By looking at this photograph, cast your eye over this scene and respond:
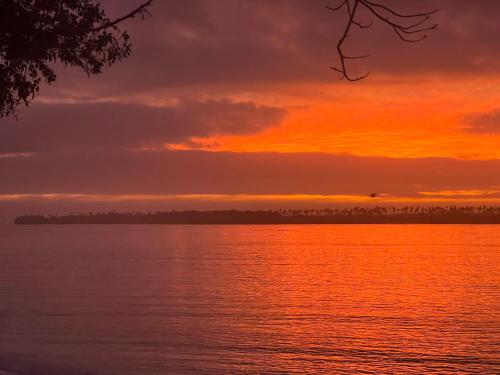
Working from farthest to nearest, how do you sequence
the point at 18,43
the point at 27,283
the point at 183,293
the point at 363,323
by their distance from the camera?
the point at 27,283
the point at 183,293
the point at 363,323
the point at 18,43

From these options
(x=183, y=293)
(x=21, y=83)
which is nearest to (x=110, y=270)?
(x=183, y=293)

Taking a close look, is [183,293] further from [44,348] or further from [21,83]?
[21,83]

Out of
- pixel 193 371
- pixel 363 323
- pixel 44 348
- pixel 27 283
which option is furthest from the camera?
pixel 27 283

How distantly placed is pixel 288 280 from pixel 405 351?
143 feet

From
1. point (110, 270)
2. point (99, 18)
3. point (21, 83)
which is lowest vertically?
point (110, 270)

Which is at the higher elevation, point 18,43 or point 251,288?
point 18,43

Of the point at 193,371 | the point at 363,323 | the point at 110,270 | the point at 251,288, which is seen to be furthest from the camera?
the point at 110,270

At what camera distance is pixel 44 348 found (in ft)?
110

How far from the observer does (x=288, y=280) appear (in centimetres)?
7731

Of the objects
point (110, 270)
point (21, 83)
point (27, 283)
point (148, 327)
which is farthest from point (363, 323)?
point (110, 270)

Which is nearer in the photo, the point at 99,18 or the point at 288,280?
the point at 99,18

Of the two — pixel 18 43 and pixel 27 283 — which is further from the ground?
pixel 18 43

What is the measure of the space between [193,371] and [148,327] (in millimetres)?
12588

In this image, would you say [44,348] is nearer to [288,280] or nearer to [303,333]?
[303,333]
